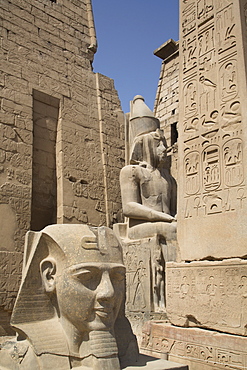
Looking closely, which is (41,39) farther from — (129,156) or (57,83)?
(129,156)

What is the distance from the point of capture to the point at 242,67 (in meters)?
3.05

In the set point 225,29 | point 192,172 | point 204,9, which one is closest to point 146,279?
point 192,172

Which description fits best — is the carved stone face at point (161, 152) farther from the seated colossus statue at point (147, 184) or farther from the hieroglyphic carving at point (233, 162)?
the hieroglyphic carving at point (233, 162)

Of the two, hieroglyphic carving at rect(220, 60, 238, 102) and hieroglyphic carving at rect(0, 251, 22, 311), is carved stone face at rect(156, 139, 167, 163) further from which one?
hieroglyphic carving at rect(0, 251, 22, 311)

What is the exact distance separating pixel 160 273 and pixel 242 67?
7.67ft

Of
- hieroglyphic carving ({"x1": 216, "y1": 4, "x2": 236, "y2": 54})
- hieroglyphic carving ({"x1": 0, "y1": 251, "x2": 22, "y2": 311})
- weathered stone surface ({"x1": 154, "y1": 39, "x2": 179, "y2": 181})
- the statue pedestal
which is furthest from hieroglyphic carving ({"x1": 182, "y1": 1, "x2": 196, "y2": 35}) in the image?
weathered stone surface ({"x1": 154, "y1": 39, "x2": 179, "y2": 181})

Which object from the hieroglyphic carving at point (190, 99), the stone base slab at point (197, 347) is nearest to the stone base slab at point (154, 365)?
the stone base slab at point (197, 347)

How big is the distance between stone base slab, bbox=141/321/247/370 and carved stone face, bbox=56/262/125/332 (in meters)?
0.92

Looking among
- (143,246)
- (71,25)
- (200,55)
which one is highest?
(71,25)

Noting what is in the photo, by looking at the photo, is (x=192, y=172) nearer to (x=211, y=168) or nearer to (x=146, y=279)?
A: (x=211, y=168)

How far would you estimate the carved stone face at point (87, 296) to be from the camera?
2301 mm

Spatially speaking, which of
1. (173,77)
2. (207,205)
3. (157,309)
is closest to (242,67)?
(207,205)

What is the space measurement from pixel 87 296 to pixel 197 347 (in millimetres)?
1154

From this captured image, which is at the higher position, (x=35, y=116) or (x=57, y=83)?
(x=57, y=83)
